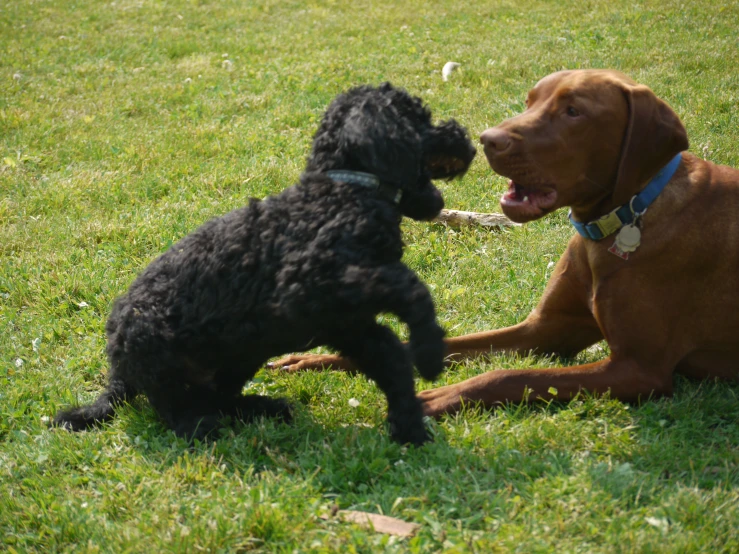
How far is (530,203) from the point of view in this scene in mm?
4008

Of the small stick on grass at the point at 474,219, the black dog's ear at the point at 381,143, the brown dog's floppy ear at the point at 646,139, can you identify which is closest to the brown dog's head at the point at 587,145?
the brown dog's floppy ear at the point at 646,139

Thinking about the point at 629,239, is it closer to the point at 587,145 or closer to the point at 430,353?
the point at 587,145

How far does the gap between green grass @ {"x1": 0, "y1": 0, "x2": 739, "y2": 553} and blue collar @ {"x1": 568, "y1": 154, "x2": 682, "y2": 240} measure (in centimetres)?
88

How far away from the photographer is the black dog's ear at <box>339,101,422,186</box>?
133 inches

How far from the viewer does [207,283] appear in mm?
3555

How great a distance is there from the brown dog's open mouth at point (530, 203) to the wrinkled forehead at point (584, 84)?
1.65 ft

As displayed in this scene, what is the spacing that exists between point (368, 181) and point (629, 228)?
140 cm

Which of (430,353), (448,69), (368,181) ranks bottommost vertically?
(430,353)

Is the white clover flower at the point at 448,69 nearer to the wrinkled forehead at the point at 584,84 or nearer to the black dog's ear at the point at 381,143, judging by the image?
the wrinkled forehead at the point at 584,84

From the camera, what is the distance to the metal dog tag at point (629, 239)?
3916 mm

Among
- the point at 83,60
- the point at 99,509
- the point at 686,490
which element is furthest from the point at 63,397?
the point at 83,60

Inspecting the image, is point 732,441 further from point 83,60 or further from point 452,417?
point 83,60

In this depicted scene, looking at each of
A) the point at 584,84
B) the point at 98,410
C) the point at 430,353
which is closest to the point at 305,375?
the point at 98,410

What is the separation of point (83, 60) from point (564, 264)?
9285 millimetres
